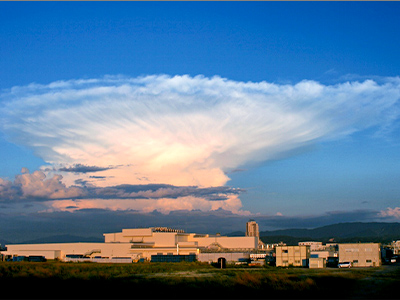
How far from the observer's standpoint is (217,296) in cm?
3341

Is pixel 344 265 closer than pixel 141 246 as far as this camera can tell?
Yes

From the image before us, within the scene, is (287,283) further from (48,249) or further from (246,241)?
(48,249)

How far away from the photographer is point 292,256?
79250 millimetres

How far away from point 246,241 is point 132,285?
81110 millimetres

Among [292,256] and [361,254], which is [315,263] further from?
[361,254]

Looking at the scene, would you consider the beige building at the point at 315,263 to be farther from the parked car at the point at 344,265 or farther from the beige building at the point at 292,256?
the beige building at the point at 292,256

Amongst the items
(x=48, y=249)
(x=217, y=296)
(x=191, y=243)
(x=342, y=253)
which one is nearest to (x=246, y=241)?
(x=191, y=243)

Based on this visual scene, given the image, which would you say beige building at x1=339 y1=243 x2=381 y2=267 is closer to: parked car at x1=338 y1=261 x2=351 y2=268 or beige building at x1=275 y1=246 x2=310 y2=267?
parked car at x1=338 y1=261 x2=351 y2=268

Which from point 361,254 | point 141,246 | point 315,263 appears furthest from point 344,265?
point 141,246

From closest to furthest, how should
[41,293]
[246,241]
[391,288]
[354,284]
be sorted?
[41,293] → [391,288] → [354,284] → [246,241]

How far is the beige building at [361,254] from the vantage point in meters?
75.5

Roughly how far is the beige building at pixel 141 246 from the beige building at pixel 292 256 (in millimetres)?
33597

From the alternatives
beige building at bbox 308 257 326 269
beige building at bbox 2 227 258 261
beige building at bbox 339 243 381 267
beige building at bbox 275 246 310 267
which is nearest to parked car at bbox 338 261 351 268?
beige building at bbox 308 257 326 269

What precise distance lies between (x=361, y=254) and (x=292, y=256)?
11.5 meters
